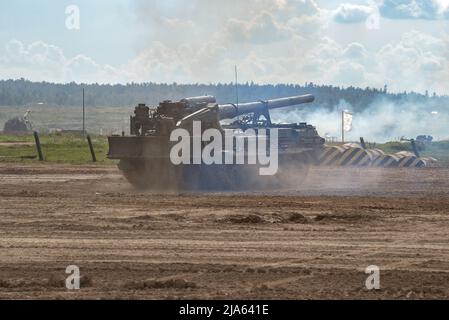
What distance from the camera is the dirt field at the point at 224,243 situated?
1250 cm

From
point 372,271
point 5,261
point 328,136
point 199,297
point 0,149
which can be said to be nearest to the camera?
point 199,297

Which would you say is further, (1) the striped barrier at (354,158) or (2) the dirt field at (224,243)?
(1) the striped barrier at (354,158)

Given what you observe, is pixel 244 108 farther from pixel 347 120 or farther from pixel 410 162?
pixel 347 120

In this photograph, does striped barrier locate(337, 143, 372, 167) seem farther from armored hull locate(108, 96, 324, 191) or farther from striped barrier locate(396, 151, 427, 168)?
armored hull locate(108, 96, 324, 191)

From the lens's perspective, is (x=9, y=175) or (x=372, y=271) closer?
(x=372, y=271)

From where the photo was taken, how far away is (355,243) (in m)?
16.2

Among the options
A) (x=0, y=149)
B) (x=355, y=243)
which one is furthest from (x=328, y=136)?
(x=355, y=243)

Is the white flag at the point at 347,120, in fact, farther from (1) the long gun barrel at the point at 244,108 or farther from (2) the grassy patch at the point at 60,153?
(1) the long gun barrel at the point at 244,108

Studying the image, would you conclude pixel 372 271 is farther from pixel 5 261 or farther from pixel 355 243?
pixel 5 261

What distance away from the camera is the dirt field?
12.5 m

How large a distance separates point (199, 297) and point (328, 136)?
5899 centimetres

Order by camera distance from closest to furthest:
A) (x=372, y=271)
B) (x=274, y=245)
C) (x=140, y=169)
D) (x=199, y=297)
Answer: (x=199, y=297) < (x=372, y=271) < (x=274, y=245) < (x=140, y=169)

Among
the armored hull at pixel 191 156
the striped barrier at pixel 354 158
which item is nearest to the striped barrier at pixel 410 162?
the striped barrier at pixel 354 158

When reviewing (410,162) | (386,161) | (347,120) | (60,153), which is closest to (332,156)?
(386,161)
